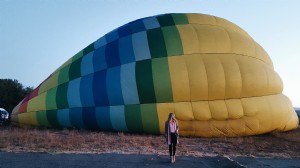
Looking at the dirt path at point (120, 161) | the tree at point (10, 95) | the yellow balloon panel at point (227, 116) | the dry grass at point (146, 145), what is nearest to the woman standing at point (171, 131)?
the dirt path at point (120, 161)

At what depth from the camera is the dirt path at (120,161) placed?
7941 mm

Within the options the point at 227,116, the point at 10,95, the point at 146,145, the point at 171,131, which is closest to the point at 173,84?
the point at 227,116

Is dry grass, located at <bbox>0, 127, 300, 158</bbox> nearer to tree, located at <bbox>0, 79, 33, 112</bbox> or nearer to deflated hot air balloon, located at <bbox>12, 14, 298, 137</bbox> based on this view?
deflated hot air balloon, located at <bbox>12, 14, 298, 137</bbox>

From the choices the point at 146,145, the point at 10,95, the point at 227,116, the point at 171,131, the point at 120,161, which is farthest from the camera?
the point at 10,95

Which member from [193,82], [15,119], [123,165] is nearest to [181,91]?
[193,82]

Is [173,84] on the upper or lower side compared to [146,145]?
upper

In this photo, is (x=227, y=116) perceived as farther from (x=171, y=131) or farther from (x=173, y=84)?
(x=171, y=131)

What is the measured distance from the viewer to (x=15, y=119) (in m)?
18.6

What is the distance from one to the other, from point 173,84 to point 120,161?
5891 mm

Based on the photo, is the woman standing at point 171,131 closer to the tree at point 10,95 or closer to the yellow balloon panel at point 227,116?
the yellow balloon panel at point 227,116

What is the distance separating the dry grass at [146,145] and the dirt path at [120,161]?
2.94 feet

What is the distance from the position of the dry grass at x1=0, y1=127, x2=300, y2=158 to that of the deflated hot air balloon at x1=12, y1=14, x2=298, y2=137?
2.82 ft

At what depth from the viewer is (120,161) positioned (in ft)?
28.3

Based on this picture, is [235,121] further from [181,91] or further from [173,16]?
[173,16]
